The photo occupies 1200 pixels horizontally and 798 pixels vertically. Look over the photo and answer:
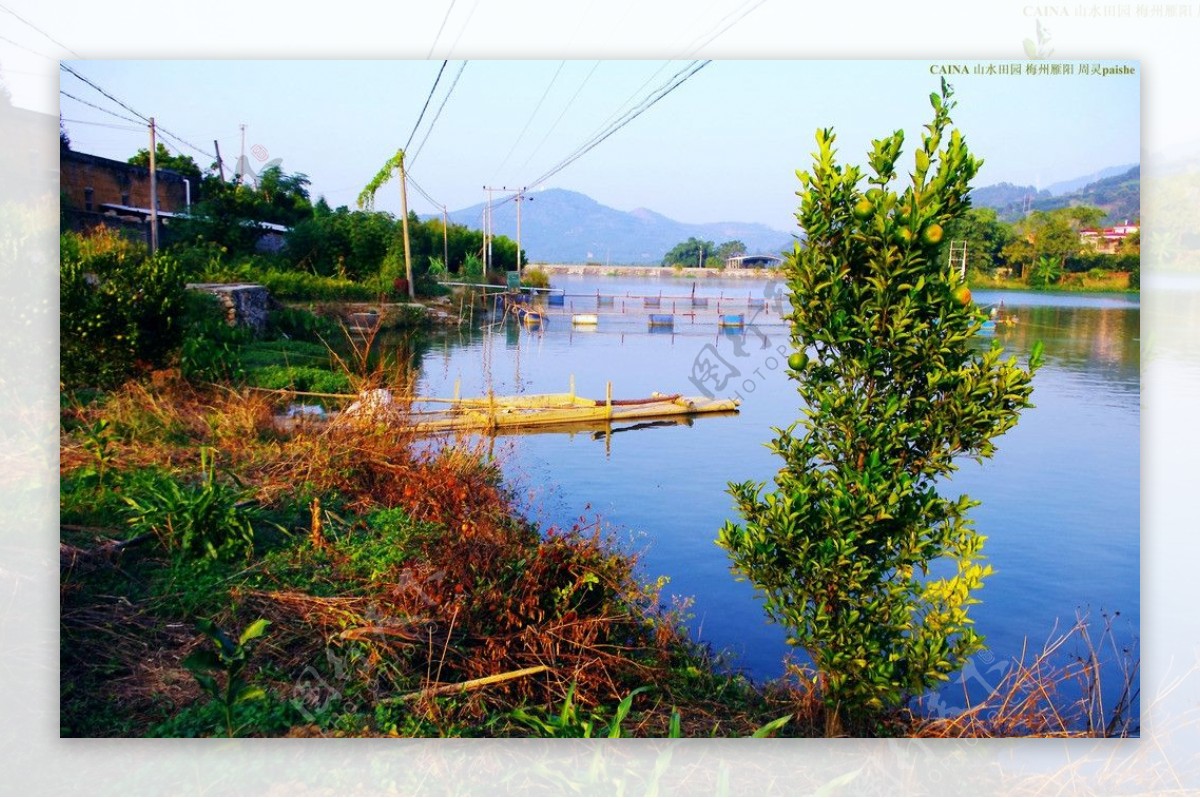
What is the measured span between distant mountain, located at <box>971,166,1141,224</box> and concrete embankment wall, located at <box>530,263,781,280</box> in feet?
4.41

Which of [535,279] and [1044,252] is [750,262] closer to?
[1044,252]

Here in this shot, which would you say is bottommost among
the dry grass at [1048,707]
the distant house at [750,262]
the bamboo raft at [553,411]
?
the dry grass at [1048,707]

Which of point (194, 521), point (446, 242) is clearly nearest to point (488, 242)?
point (446, 242)

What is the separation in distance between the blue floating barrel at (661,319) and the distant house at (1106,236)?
5.23 metres

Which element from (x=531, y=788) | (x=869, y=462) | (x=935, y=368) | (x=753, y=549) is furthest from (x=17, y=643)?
(x=935, y=368)

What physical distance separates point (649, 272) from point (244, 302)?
266cm

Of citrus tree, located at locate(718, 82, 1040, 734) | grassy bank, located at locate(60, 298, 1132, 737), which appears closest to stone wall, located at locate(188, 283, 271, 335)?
grassy bank, located at locate(60, 298, 1132, 737)

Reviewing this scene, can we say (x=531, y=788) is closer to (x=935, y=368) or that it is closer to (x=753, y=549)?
(x=753, y=549)

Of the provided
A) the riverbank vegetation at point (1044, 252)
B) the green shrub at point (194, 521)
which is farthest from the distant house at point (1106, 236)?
the green shrub at point (194, 521)

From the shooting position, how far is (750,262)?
5957 millimetres

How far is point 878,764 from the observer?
3.82m

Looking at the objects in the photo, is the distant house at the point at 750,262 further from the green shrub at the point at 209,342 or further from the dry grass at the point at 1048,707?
the green shrub at the point at 209,342

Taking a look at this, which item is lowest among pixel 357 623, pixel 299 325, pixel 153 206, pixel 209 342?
pixel 357 623

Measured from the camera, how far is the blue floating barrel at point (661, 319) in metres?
10.3
